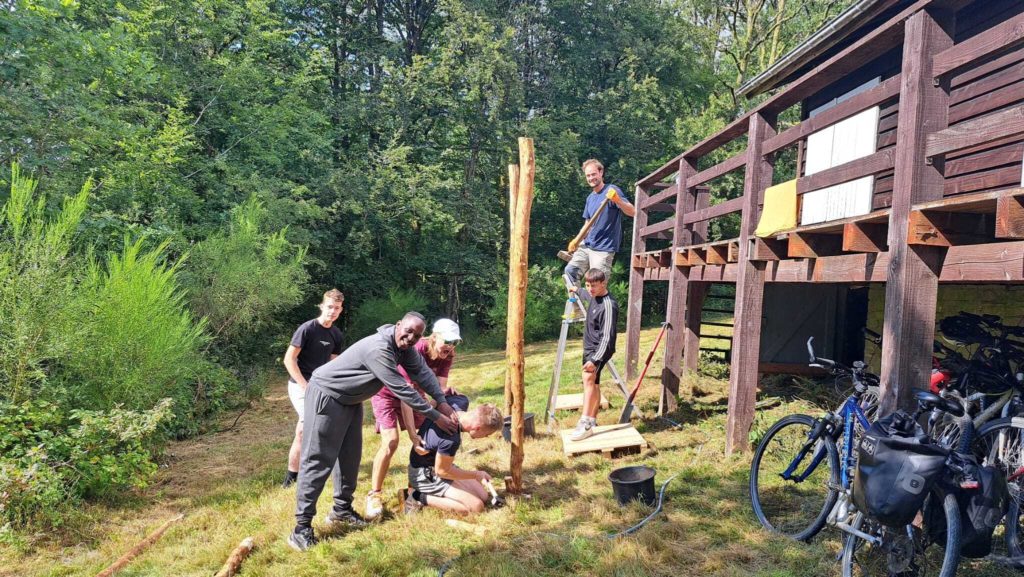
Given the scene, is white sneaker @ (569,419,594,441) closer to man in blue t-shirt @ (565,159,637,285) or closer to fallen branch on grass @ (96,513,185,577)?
man in blue t-shirt @ (565,159,637,285)

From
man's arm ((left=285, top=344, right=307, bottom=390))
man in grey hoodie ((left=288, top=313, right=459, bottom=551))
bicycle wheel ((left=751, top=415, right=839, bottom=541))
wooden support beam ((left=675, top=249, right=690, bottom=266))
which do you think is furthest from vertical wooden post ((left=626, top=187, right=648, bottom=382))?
man in grey hoodie ((left=288, top=313, right=459, bottom=551))

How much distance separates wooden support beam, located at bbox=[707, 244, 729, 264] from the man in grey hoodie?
3.49 meters

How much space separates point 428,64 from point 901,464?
19.4 m

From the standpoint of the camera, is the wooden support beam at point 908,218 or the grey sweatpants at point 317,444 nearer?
the wooden support beam at point 908,218

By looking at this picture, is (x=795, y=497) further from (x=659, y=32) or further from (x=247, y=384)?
(x=659, y=32)

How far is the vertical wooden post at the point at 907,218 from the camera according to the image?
134 inches

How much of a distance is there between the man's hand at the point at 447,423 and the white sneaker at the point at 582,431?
1884 millimetres

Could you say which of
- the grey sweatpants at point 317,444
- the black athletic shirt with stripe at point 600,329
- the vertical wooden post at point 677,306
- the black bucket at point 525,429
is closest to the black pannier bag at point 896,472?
the black athletic shirt with stripe at point 600,329

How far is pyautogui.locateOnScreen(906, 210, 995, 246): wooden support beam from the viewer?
Answer: 3.33m

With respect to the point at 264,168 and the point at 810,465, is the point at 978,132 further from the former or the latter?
the point at 264,168

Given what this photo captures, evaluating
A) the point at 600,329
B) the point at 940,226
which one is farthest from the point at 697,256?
the point at 940,226

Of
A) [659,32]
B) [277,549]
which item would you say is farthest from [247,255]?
[659,32]

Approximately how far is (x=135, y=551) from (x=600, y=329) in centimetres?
427

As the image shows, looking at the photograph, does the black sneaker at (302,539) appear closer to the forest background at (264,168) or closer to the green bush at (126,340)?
the forest background at (264,168)
